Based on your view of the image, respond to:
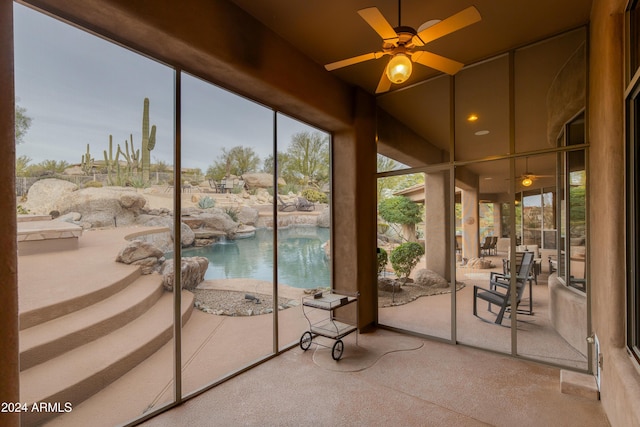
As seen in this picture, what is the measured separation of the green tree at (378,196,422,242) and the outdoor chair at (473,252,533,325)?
1.07 m

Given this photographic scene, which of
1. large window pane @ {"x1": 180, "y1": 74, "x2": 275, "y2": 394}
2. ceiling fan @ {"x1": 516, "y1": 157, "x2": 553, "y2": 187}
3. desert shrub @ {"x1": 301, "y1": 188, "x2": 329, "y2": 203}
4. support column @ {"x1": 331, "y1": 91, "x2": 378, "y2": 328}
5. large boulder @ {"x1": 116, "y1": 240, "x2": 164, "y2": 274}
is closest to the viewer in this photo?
large boulder @ {"x1": 116, "y1": 240, "x2": 164, "y2": 274}

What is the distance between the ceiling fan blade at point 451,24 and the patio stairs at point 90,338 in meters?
2.85

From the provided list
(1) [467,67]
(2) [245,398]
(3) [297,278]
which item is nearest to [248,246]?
(3) [297,278]

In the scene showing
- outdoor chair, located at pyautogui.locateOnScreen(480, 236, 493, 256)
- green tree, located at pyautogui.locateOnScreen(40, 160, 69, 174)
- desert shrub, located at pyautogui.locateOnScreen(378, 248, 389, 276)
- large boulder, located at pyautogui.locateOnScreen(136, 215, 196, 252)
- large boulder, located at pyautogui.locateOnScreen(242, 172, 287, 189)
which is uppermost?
large boulder, located at pyautogui.locateOnScreen(242, 172, 287, 189)

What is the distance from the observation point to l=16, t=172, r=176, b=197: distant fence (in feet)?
6.56

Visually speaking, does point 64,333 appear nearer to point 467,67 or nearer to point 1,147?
point 1,147

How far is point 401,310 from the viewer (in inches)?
181

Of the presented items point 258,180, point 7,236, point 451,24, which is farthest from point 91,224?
point 451,24

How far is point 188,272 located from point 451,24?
2900 millimetres

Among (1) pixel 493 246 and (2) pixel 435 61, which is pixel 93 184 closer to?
(2) pixel 435 61

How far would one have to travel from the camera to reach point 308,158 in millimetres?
4359

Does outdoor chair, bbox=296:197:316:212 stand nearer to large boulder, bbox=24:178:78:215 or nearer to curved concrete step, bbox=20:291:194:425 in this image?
curved concrete step, bbox=20:291:194:425

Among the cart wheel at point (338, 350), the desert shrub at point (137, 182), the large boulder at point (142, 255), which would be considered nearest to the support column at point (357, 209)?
the cart wheel at point (338, 350)

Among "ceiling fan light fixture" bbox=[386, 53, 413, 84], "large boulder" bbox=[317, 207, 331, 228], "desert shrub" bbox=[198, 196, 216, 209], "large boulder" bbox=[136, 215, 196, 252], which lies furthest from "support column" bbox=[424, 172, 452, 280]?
"large boulder" bbox=[136, 215, 196, 252]
